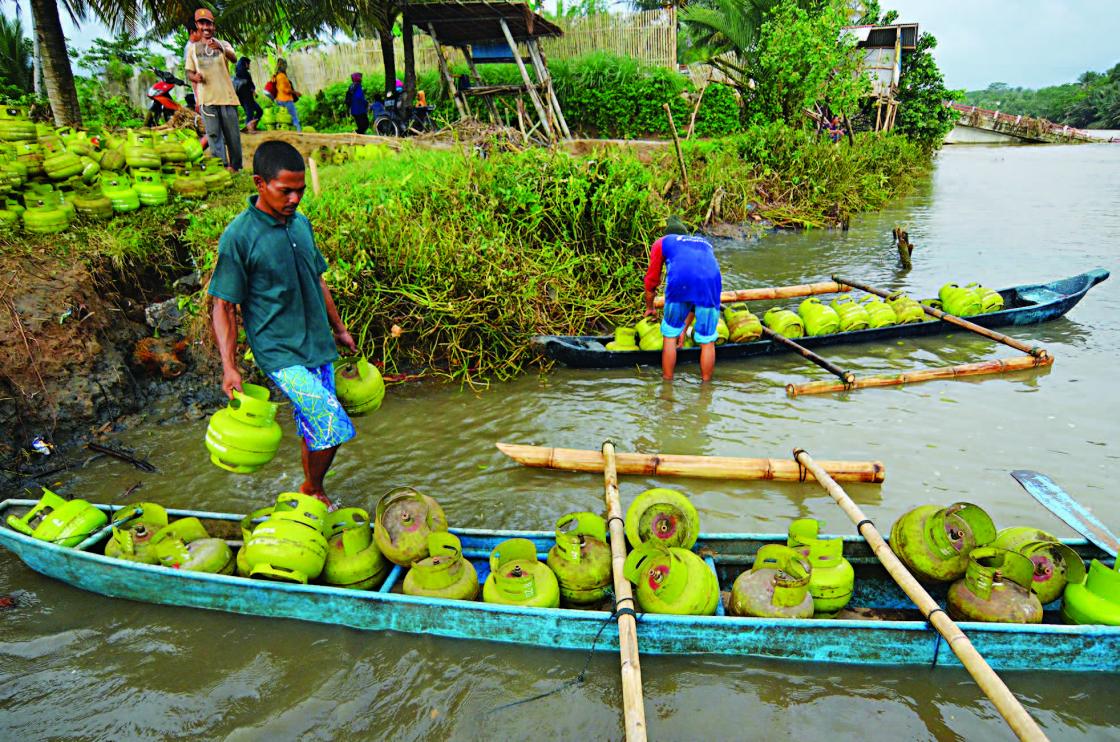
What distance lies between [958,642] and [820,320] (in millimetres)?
4708

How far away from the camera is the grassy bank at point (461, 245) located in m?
6.16

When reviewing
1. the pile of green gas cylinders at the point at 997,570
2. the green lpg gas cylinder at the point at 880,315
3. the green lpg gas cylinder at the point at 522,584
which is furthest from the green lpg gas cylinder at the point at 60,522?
the green lpg gas cylinder at the point at 880,315

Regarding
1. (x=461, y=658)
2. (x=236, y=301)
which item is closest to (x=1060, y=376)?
(x=461, y=658)

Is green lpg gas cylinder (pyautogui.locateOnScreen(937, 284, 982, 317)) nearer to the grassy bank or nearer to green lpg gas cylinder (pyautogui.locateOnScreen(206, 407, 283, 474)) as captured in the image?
the grassy bank

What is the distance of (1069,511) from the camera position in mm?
3604

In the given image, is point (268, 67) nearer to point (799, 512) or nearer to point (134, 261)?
point (134, 261)

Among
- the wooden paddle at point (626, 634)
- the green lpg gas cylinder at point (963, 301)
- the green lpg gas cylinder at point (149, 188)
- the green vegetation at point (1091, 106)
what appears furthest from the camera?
the green vegetation at point (1091, 106)

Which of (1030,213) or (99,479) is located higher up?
(1030,213)

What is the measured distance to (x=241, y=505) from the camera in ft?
14.5

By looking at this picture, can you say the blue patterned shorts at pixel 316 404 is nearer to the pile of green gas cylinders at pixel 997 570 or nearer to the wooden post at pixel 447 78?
the pile of green gas cylinders at pixel 997 570

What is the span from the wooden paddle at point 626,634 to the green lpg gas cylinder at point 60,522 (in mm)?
2814

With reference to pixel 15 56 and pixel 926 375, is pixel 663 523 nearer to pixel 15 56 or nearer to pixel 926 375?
pixel 926 375

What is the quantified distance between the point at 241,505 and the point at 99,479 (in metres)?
1.24

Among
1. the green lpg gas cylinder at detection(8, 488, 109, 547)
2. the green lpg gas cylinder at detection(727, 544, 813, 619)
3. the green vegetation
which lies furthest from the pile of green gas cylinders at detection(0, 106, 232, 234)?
the green vegetation
